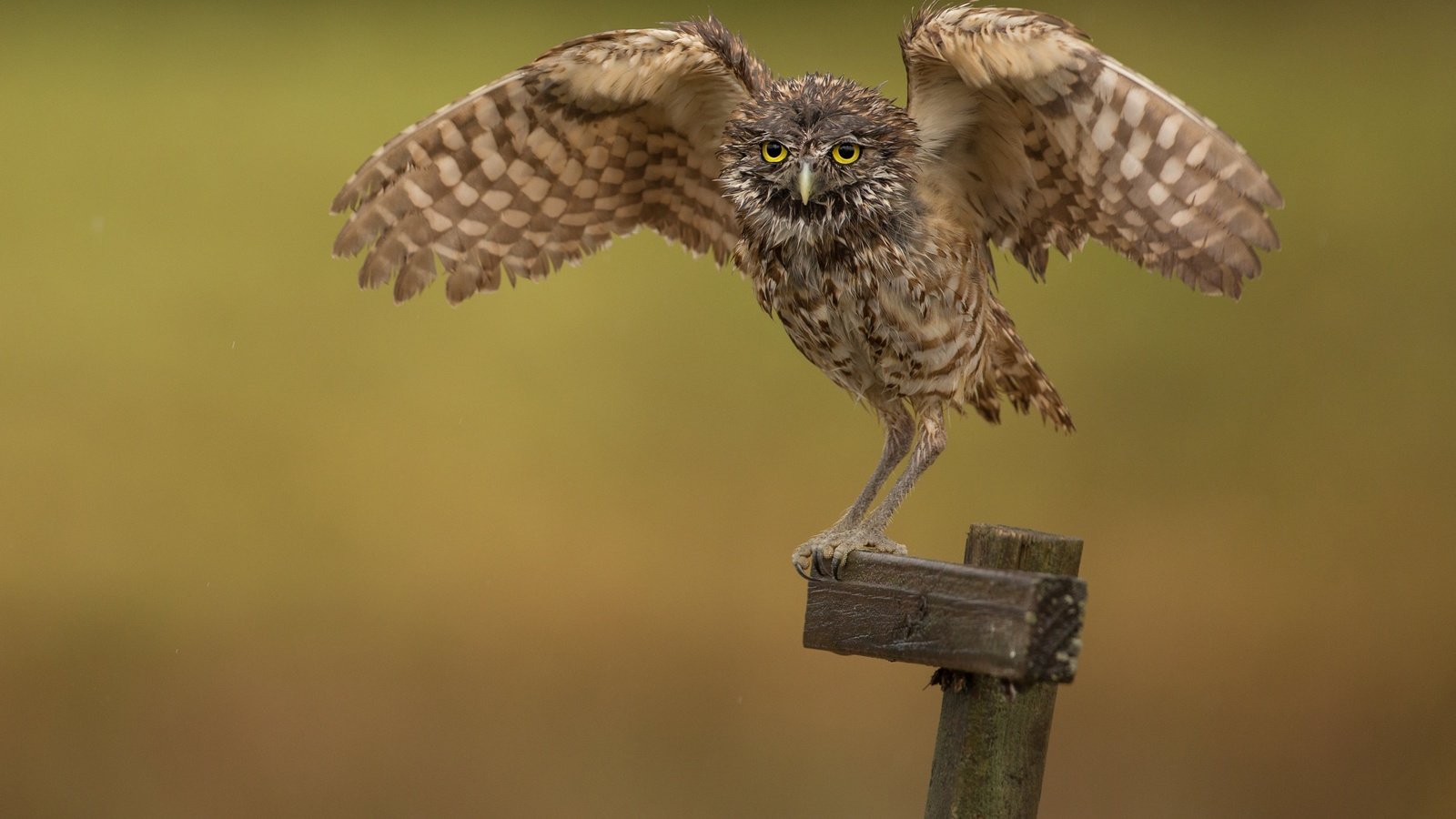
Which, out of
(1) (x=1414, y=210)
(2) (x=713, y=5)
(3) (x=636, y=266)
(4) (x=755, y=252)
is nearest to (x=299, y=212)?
(3) (x=636, y=266)

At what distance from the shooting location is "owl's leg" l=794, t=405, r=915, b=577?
2330 mm

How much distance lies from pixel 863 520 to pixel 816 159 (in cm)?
65

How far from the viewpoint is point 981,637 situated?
183 cm

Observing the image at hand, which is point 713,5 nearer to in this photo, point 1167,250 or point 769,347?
point 769,347

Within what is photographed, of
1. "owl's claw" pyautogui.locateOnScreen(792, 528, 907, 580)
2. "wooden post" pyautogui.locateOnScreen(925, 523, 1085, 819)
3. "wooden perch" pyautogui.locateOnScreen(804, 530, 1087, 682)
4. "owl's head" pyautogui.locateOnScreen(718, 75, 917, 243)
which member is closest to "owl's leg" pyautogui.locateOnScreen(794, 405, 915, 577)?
"owl's claw" pyautogui.locateOnScreen(792, 528, 907, 580)

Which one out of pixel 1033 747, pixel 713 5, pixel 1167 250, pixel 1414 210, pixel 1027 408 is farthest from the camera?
pixel 713 5

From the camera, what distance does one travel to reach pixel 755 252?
7.72ft

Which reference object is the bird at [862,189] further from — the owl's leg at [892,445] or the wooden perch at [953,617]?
the wooden perch at [953,617]

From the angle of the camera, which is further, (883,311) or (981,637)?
(883,311)

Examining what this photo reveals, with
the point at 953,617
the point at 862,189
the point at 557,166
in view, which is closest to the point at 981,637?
the point at 953,617

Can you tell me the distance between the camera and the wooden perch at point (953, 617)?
1.77m

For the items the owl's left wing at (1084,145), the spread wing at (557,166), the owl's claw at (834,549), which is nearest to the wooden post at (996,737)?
the owl's claw at (834,549)

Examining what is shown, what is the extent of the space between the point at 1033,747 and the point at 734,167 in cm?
99

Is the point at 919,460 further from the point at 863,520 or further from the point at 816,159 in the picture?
the point at 816,159
